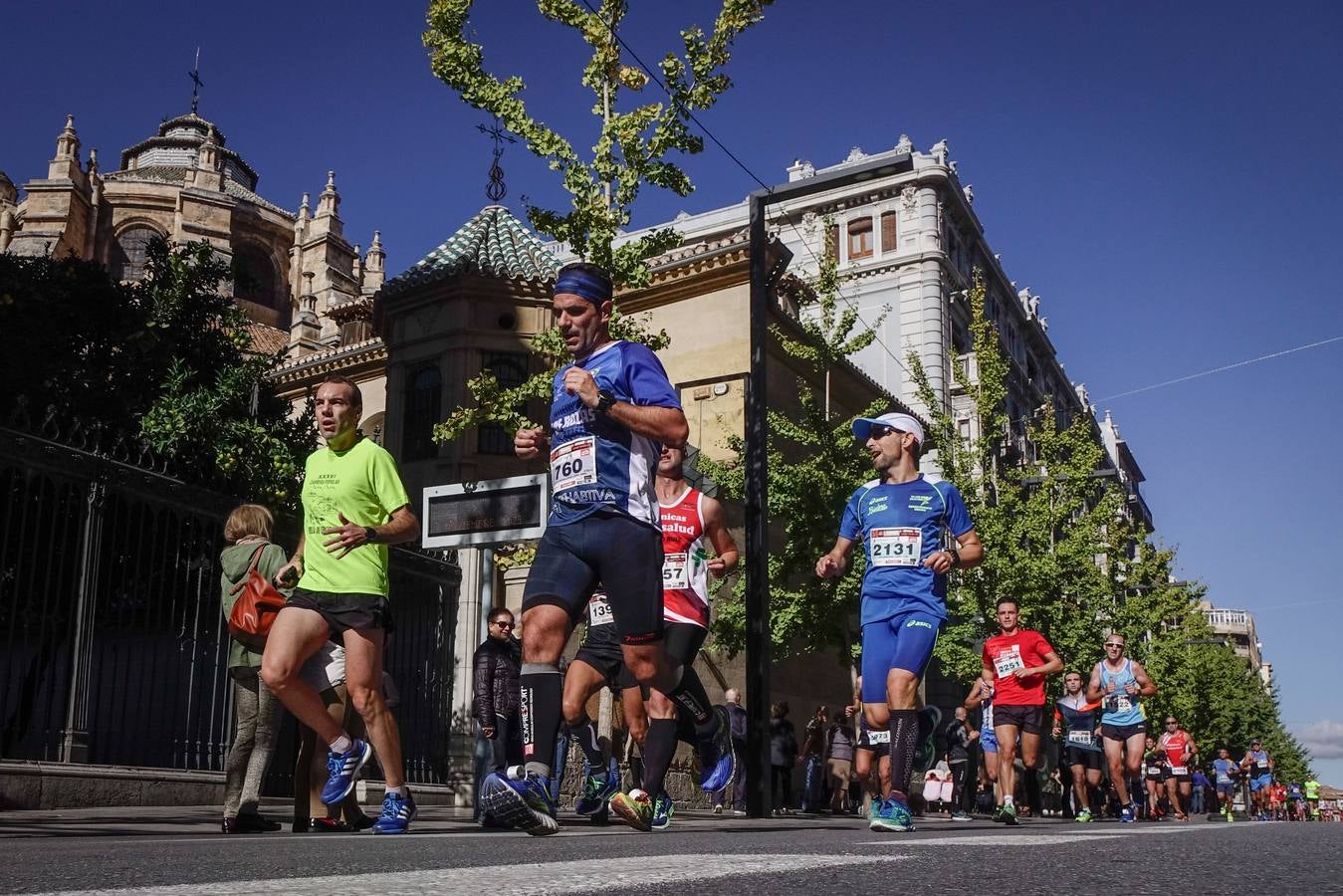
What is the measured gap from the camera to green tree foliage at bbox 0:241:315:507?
17.4m

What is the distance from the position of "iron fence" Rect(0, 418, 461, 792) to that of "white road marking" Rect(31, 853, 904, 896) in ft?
21.7

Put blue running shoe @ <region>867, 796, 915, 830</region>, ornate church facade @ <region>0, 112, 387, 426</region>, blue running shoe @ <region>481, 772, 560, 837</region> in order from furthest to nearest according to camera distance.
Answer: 1. ornate church facade @ <region>0, 112, 387, 426</region>
2. blue running shoe @ <region>867, 796, 915, 830</region>
3. blue running shoe @ <region>481, 772, 560, 837</region>

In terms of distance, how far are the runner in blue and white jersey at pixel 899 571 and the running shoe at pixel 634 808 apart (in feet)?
4.61

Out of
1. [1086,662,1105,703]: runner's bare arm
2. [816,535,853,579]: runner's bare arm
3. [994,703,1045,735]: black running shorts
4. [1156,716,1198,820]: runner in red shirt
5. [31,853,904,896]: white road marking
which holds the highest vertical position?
[816,535,853,579]: runner's bare arm

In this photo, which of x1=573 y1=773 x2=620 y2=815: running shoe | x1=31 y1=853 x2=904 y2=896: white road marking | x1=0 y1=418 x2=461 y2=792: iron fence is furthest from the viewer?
x1=0 y1=418 x2=461 y2=792: iron fence

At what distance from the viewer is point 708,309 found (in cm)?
2816

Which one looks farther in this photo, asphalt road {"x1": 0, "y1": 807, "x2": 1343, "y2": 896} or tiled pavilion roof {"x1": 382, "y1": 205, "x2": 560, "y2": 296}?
tiled pavilion roof {"x1": 382, "y1": 205, "x2": 560, "y2": 296}

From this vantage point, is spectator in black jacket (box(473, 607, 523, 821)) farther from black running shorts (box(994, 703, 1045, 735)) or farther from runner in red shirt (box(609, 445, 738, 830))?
black running shorts (box(994, 703, 1045, 735))

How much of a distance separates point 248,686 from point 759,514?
6.04 metres

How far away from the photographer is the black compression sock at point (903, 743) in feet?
21.0

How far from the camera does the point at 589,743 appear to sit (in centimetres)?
622

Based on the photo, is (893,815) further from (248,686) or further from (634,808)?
(248,686)

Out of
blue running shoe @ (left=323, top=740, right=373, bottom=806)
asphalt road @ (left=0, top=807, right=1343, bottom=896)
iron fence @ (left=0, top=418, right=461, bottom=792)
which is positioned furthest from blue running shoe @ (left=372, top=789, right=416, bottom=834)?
iron fence @ (left=0, top=418, right=461, bottom=792)

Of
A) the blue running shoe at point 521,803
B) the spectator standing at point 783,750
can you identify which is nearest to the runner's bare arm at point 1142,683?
the spectator standing at point 783,750
